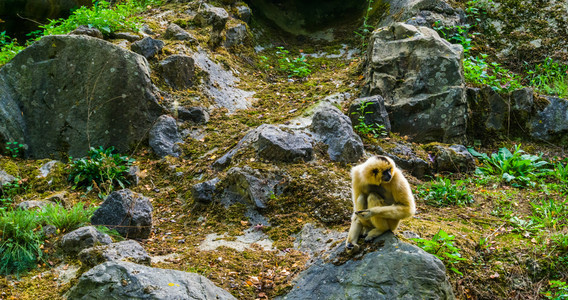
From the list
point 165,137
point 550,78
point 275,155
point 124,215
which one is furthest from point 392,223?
point 550,78

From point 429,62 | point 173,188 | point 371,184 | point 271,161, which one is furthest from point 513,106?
point 173,188

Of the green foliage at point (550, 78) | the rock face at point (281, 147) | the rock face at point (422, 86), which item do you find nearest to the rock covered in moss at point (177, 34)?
the rock face at point (281, 147)

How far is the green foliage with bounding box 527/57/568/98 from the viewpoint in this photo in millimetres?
9281

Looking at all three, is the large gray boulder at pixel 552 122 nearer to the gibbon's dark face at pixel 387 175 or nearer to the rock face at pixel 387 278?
the rock face at pixel 387 278

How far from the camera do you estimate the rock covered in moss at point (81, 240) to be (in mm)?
5156

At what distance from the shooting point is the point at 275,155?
22.5ft

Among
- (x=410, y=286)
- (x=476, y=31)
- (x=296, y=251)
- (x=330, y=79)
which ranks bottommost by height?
(x=296, y=251)

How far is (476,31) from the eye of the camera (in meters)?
10.9

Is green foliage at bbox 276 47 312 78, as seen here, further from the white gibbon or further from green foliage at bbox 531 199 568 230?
the white gibbon

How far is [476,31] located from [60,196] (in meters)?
9.90

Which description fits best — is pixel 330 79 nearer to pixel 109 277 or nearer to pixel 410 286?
pixel 410 286

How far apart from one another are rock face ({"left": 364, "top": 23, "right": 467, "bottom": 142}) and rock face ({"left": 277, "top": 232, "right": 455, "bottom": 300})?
4446 millimetres

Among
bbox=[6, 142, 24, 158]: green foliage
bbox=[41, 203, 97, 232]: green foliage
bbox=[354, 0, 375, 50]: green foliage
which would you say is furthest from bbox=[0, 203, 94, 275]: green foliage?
bbox=[354, 0, 375, 50]: green foliage

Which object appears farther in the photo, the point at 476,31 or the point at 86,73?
the point at 476,31
